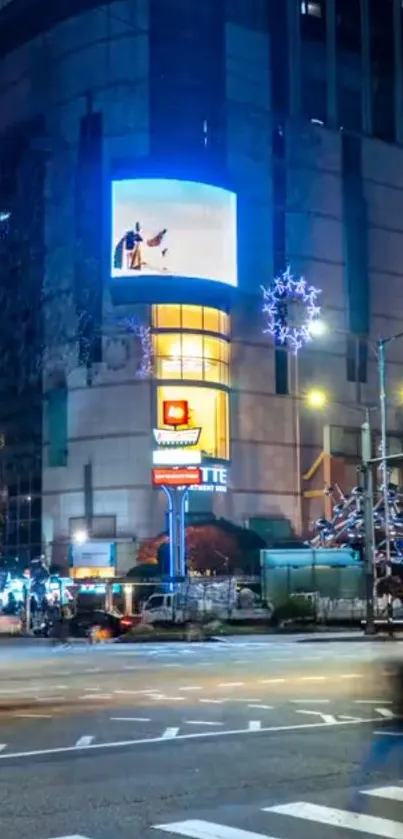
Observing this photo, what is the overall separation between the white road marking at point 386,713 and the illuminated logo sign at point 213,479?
50.1m

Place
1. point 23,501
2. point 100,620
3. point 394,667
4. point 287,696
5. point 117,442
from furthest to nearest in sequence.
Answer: point 23,501 → point 117,442 → point 100,620 → point 287,696 → point 394,667

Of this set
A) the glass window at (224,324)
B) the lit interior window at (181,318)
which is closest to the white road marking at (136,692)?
the lit interior window at (181,318)

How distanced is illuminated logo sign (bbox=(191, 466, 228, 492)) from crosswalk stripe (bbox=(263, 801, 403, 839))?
57.8 meters

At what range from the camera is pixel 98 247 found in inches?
2822

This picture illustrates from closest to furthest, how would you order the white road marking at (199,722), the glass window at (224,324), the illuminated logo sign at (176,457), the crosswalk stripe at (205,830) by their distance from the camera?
the crosswalk stripe at (205,830) < the white road marking at (199,722) < the illuminated logo sign at (176,457) < the glass window at (224,324)

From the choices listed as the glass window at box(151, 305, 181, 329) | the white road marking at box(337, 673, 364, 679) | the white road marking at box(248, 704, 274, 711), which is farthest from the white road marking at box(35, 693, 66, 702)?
the glass window at box(151, 305, 181, 329)

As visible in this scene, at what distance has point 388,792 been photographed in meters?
9.71

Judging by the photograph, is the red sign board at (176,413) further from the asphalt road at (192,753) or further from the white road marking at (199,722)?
the white road marking at (199,722)

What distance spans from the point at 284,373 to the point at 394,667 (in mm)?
58158

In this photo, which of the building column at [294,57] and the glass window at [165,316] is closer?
the glass window at [165,316]

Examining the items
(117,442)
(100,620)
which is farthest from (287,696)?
(117,442)

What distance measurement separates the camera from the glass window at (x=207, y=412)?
69312 mm

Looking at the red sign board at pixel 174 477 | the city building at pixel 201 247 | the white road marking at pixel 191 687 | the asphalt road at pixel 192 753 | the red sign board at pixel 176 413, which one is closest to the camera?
the asphalt road at pixel 192 753

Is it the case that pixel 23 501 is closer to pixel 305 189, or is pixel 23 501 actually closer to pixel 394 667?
pixel 305 189
